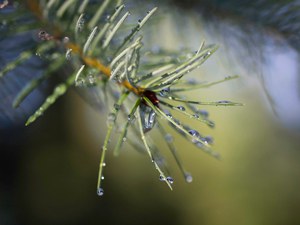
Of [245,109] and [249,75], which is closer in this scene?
[249,75]

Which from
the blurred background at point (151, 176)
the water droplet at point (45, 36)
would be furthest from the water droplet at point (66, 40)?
the blurred background at point (151, 176)

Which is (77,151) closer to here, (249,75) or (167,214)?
(167,214)

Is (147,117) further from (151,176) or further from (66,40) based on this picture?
(151,176)

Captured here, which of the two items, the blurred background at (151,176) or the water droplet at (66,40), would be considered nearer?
the water droplet at (66,40)

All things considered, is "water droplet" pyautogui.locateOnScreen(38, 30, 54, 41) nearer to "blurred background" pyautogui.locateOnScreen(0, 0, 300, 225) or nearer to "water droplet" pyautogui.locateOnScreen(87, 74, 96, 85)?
"water droplet" pyautogui.locateOnScreen(87, 74, 96, 85)

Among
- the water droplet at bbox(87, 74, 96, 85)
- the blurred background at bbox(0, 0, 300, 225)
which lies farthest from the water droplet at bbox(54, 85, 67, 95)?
the blurred background at bbox(0, 0, 300, 225)

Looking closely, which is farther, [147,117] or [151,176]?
[151,176]

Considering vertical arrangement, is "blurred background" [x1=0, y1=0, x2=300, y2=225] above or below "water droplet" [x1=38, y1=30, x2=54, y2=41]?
below

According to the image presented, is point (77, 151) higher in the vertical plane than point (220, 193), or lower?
higher

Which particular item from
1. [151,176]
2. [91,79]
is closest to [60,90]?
[91,79]

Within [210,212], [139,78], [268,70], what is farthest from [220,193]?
[139,78]

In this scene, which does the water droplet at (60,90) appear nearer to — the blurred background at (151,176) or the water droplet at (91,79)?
the water droplet at (91,79)
